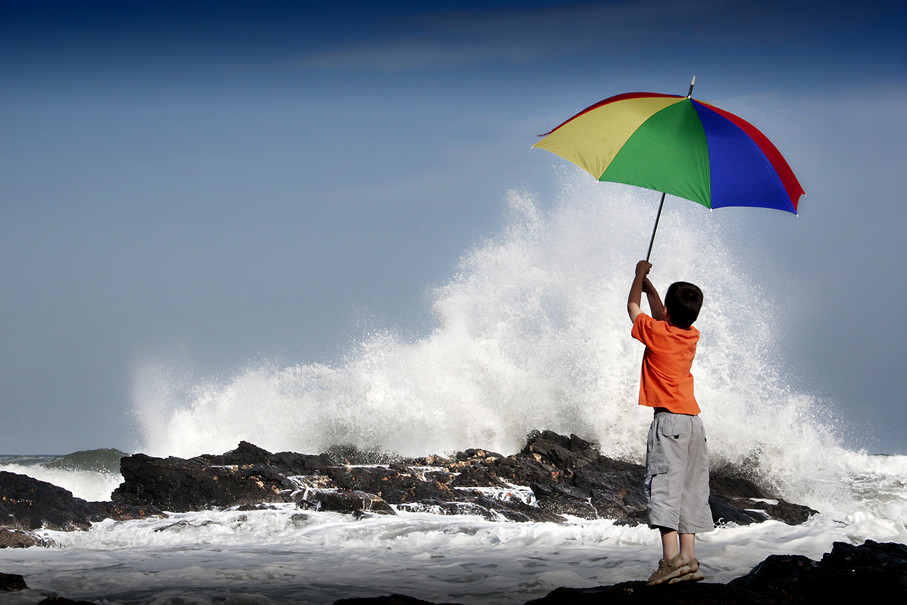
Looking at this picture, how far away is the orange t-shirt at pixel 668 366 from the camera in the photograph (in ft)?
11.4

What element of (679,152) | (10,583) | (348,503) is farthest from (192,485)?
(679,152)

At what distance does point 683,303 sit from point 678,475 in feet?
2.68

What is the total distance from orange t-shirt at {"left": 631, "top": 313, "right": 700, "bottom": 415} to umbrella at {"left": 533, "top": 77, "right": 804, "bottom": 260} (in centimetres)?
59

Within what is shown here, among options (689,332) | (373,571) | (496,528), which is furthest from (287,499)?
(689,332)

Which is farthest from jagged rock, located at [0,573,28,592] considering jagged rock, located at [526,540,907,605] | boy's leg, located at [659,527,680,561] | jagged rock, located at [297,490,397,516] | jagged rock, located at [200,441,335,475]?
jagged rock, located at [200,441,335,475]

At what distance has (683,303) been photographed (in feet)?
11.5

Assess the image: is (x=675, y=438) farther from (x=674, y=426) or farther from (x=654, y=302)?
(x=654, y=302)

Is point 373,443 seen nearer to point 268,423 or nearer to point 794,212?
point 268,423

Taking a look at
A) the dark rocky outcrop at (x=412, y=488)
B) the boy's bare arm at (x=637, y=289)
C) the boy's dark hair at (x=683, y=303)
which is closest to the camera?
the boy's dark hair at (x=683, y=303)

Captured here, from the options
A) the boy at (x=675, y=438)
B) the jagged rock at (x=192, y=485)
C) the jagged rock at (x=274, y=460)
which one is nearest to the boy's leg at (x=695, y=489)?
the boy at (x=675, y=438)

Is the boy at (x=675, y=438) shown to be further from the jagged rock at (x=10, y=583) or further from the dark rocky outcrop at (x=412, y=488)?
the dark rocky outcrop at (x=412, y=488)

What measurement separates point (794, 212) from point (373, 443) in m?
10.3

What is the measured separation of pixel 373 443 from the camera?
13273 mm

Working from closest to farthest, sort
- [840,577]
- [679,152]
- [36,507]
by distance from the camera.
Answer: [840,577] → [679,152] → [36,507]
